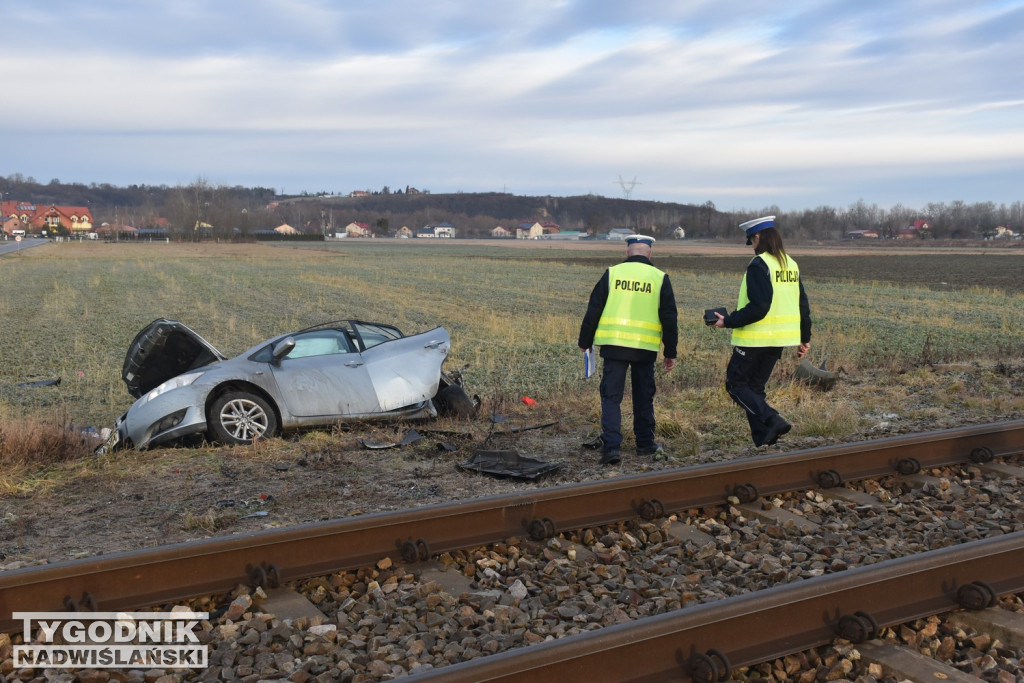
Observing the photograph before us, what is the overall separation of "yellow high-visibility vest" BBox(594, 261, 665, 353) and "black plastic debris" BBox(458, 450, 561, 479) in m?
1.26

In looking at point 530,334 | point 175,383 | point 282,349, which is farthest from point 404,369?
point 530,334

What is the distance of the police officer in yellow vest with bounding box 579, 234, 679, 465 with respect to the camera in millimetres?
7633

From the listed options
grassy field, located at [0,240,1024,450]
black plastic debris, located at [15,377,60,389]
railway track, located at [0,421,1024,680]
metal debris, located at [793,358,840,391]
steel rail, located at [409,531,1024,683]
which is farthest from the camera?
black plastic debris, located at [15,377,60,389]

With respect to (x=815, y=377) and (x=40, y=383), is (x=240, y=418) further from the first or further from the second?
(x=815, y=377)

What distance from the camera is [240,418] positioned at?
336 inches

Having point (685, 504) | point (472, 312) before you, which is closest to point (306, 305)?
point (472, 312)

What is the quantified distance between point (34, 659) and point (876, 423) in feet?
26.4

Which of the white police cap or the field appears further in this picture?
the white police cap

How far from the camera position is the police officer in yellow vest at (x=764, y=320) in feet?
24.0

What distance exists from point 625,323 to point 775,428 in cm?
155

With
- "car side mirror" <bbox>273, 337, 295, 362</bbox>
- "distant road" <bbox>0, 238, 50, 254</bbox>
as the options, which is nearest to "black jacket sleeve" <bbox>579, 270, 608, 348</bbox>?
"car side mirror" <bbox>273, 337, 295, 362</bbox>

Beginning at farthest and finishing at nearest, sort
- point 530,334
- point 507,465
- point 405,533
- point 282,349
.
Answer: point 530,334 < point 282,349 < point 507,465 < point 405,533

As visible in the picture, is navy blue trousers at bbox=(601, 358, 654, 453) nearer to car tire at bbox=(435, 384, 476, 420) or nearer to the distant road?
car tire at bbox=(435, 384, 476, 420)

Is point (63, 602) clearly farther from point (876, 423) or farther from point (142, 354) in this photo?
point (876, 423)
